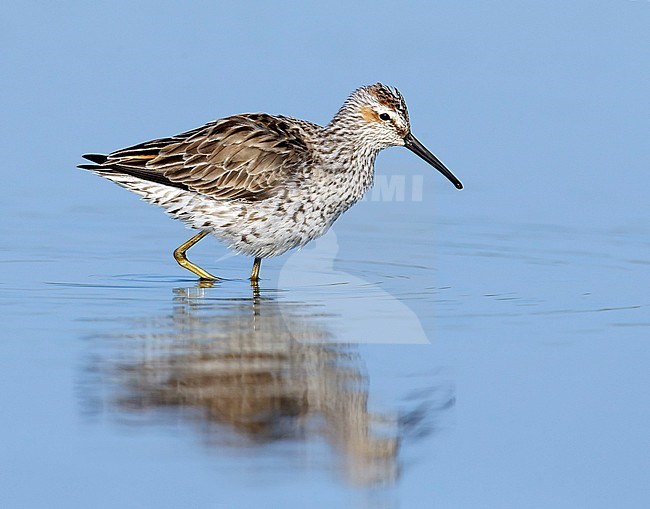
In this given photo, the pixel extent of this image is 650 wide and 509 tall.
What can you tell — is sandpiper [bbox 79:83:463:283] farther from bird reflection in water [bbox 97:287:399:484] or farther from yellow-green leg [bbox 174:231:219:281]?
bird reflection in water [bbox 97:287:399:484]

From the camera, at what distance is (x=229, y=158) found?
10.9 meters

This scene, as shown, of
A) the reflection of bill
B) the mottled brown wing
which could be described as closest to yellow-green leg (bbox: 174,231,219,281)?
the mottled brown wing

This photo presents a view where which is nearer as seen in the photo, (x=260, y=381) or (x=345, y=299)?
(x=260, y=381)

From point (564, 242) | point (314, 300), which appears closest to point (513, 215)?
point (564, 242)

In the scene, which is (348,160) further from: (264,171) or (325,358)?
(325,358)

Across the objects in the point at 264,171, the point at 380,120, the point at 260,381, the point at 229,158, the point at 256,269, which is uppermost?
the point at 380,120

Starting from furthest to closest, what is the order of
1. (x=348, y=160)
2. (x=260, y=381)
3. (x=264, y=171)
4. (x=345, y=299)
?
(x=348, y=160)
(x=264, y=171)
(x=345, y=299)
(x=260, y=381)

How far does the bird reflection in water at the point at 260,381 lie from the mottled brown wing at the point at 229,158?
1.65 meters

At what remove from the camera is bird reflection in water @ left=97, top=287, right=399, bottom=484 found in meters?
6.41

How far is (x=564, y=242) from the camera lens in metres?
12.0

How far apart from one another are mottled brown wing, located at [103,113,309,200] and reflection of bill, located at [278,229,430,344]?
32.2 inches

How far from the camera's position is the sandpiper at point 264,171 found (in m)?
10.7

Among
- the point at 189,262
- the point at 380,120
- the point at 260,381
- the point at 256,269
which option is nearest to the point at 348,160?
the point at 380,120

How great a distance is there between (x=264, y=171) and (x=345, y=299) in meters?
1.47
